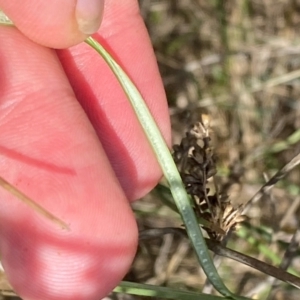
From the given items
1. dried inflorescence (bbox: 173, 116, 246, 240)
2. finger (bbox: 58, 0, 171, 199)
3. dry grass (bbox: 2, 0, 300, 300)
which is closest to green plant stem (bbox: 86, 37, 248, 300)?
dried inflorescence (bbox: 173, 116, 246, 240)

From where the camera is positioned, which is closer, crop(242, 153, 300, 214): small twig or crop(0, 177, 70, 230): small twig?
crop(0, 177, 70, 230): small twig

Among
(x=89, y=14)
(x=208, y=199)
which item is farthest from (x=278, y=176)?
(x=89, y=14)

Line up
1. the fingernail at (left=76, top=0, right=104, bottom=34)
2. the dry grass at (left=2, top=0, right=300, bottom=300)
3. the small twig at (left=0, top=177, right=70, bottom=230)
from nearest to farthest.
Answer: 1. the small twig at (left=0, top=177, right=70, bottom=230)
2. the fingernail at (left=76, top=0, right=104, bottom=34)
3. the dry grass at (left=2, top=0, right=300, bottom=300)

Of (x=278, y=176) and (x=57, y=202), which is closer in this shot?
(x=57, y=202)

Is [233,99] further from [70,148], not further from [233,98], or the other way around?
[70,148]

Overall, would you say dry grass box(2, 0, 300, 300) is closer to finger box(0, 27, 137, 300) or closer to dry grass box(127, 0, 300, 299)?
dry grass box(127, 0, 300, 299)

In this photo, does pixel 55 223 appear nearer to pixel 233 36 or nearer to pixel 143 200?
pixel 143 200
